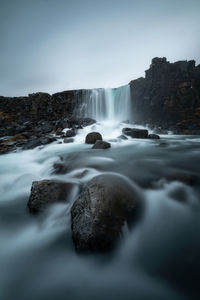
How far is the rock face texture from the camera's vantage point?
1958cm

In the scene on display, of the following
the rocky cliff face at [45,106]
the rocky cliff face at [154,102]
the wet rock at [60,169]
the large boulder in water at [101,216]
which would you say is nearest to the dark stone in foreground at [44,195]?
the large boulder in water at [101,216]

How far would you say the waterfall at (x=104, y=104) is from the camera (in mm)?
28641

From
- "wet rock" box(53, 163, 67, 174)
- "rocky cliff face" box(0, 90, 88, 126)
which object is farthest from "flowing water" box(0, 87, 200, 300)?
"rocky cliff face" box(0, 90, 88, 126)

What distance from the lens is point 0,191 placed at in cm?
384

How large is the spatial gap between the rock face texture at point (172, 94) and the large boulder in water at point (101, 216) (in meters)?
18.0

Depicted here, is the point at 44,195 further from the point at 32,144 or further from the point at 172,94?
the point at 172,94

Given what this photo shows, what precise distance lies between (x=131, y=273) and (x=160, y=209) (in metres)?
1.23

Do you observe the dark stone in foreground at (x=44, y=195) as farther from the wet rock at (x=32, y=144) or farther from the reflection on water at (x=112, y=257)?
the wet rock at (x=32, y=144)

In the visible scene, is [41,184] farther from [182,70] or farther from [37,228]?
[182,70]

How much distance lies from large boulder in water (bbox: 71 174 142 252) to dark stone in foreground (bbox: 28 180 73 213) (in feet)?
2.13

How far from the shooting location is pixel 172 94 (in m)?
21.1

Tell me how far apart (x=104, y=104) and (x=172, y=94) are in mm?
13165

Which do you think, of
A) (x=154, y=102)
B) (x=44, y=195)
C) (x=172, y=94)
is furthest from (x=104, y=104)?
(x=44, y=195)

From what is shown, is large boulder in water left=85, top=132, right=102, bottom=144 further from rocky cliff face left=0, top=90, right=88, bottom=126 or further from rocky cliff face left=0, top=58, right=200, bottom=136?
rocky cliff face left=0, top=90, right=88, bottom=126
